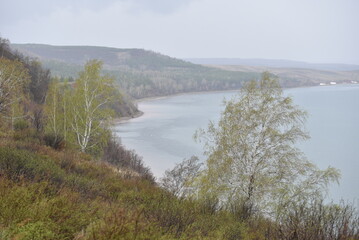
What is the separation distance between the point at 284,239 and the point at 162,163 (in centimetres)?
3052

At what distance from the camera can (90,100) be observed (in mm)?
22562

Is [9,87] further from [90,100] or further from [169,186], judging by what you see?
[169,186]

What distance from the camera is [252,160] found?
1519 cm

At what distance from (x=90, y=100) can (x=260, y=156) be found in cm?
1227

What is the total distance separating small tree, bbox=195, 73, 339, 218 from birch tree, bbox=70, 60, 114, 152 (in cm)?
898

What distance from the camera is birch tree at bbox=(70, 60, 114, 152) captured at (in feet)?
72.8

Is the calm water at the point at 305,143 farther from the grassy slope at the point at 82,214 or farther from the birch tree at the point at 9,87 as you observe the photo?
the grassy slope at the point at 82,214

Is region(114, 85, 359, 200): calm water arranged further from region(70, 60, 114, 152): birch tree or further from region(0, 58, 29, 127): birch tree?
region(0, 58, 29, 127): birch tree

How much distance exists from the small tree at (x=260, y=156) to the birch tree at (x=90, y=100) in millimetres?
8978

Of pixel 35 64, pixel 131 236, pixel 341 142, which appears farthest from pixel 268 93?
pixel 35 64

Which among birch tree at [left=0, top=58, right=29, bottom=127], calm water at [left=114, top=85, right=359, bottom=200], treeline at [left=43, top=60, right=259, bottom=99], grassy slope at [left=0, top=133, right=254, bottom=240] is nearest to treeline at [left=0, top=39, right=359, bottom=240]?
grassy slope at [left=0, top=133, right=254, bottom=240]

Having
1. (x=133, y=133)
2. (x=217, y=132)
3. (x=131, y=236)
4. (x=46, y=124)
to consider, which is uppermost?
(x=131, y=236)

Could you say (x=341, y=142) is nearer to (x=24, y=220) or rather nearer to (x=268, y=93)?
Answer: (x=268, y=93)

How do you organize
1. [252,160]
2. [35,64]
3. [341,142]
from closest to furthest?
1. [252,160]
2. [341,142]
3. [35,64]
